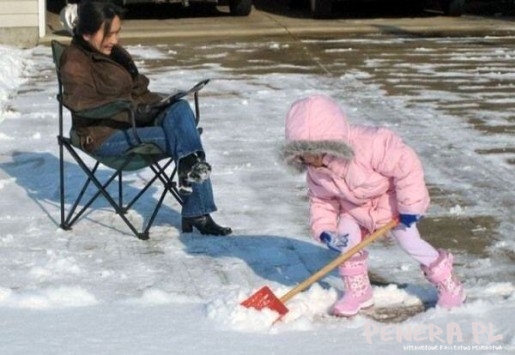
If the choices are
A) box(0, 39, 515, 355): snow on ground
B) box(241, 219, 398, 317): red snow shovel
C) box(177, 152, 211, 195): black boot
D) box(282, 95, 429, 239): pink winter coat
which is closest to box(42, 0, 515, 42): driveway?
box(0, 39, 515, 355): snow on ground

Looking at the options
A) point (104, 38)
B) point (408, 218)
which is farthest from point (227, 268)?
point (104, 38)

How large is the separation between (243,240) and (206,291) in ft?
2.96

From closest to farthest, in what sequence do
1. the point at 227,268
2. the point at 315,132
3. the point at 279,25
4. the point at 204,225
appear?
the point at 315,132 → the point at 227,268 → the point at 204,225 → the point at 279,25

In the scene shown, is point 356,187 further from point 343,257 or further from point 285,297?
point 285,297

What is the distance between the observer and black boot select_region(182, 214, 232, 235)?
6.32 m

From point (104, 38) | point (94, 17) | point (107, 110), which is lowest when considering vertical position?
point (107, 110)

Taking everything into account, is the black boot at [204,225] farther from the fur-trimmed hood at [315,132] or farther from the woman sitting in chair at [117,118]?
the fur-trimmed hood at [315,132]

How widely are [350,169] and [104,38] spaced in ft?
6.63

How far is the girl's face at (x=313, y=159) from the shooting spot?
15.8ft

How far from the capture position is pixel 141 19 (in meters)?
17.7

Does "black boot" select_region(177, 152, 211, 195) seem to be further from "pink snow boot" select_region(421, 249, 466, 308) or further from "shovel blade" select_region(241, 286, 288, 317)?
"pink snow boot" select_region(421, 249, 466, 308)

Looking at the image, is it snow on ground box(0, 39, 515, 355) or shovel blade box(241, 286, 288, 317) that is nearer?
→ snow on ground box(0, 39, 515, 355)

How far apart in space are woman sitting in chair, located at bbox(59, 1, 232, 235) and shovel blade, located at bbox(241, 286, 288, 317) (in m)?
1.23

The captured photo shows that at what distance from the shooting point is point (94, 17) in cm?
634
